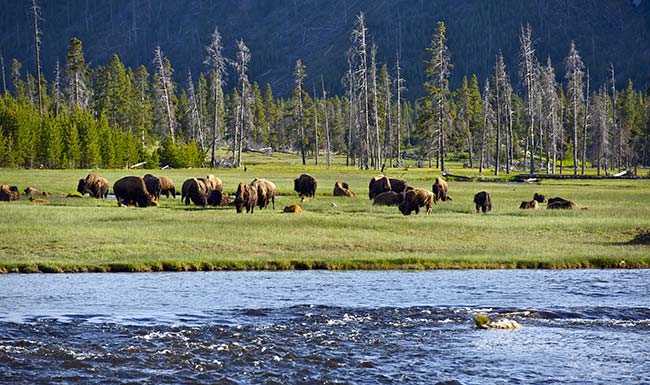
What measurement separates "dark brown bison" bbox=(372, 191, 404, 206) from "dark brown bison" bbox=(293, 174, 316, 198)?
23.8 ft

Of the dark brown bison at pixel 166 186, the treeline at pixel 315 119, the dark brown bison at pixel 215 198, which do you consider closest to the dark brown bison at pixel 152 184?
the dark brown bison at pixel 215 198

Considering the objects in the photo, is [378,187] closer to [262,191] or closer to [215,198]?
[262,191]

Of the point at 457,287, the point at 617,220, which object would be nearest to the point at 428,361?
the point at 457,287

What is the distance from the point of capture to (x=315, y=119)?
131 metres

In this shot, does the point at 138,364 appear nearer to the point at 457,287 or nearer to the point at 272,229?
the point at 457,287

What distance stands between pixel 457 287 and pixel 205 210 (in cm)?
2097

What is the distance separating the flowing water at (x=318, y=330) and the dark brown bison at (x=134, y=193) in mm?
20408

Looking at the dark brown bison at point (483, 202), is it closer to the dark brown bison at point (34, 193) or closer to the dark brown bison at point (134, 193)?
the dark brown bison at point (134, 193)

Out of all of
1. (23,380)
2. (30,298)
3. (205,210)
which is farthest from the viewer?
(205,210)

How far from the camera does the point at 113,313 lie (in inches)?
781

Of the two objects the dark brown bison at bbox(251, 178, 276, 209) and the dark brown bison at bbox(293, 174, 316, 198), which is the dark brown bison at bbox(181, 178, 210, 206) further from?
the dark brown bison at bbox(293, 174, 316, 198)

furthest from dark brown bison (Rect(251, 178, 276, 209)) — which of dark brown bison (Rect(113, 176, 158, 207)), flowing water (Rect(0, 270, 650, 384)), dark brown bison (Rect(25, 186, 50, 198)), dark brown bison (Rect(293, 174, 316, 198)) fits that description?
flowing water (Rect(0, 270, 650, 384))

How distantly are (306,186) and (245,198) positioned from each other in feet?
40.7

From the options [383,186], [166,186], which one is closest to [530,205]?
[383,186]
